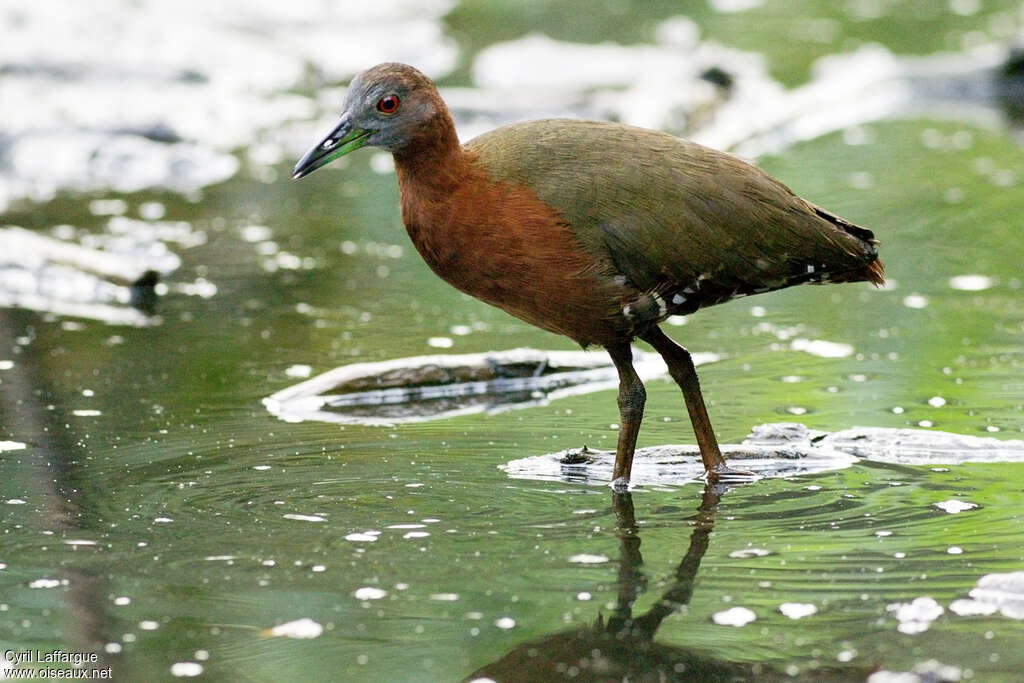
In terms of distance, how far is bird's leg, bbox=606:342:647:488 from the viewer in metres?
5.93

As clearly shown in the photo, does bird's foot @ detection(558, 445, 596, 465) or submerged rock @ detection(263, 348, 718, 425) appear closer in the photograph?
bird's foot @ detection(558, 445, 596, 465)

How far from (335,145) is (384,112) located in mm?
253

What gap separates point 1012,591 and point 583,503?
1647 mm

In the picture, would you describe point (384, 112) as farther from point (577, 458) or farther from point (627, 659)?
point (627, 659)

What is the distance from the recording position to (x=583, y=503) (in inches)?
224

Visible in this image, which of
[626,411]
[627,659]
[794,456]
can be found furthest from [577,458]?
[627,659]

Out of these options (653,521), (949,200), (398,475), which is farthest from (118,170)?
(653,521)

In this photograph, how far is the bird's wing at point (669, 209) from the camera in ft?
18.8

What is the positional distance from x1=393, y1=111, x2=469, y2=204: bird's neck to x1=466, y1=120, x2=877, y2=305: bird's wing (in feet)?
0.32

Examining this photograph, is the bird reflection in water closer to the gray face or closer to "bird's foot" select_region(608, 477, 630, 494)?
"bird's foot" select_region(608, 477, 630, 494)

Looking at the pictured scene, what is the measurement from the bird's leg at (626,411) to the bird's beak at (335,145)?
1.27 metres

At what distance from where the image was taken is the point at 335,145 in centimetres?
598

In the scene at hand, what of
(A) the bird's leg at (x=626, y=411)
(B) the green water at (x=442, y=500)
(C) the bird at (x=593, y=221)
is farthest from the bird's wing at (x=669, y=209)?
(B) the green water at (x=442, y=500)

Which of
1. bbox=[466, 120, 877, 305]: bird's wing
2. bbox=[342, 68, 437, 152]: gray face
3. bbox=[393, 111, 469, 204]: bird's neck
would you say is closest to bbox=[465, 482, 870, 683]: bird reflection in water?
bbox=[466, 120, 877, 305]: bird's wing
